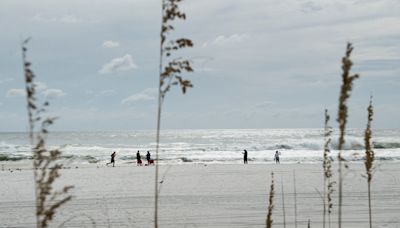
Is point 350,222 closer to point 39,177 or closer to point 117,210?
point 117,210

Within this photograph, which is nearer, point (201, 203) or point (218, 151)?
point (201, 203)

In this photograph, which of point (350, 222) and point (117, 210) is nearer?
point (350, 222)

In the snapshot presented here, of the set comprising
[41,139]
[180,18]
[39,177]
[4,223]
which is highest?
[180,18]

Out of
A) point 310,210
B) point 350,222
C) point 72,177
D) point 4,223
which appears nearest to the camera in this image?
point 350,222

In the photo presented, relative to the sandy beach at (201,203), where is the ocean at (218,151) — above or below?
above

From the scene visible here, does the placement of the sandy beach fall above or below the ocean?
below

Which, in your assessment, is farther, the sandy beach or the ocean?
the ocean

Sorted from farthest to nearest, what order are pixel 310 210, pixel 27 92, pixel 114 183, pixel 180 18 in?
pixel 114 183, pixel 310 210, pixel 180 18, pixel 27 92

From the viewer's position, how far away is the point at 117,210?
1603 centimetres

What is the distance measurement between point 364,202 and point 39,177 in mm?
15336

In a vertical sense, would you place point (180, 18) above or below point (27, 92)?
above

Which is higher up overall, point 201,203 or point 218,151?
point 218,151

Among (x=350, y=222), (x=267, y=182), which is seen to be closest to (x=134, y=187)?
(x=267, y=182)

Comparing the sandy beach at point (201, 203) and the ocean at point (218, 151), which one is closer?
the sandy beach at point (201, 203)
